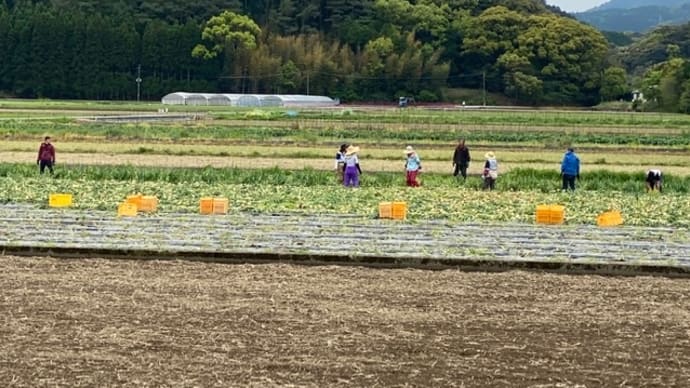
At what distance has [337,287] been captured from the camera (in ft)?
34.3

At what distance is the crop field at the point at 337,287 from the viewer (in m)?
7.37

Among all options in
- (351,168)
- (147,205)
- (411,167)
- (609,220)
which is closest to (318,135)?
(411,167)

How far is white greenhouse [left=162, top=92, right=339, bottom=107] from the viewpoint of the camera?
7975 cm

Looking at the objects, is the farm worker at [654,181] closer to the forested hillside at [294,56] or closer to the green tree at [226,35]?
the forested hillside at [294,56]

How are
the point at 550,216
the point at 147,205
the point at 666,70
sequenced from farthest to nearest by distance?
the point at 666,70 → the point at 147,205 → the point at 550,216

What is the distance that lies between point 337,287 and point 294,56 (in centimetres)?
8146

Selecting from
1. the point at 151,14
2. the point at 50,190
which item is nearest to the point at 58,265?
the point at 50,190

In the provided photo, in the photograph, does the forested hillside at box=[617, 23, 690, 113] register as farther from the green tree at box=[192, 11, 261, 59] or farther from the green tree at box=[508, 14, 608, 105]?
the green tree at box=[192, 11, 261, 59]

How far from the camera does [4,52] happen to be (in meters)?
86.6

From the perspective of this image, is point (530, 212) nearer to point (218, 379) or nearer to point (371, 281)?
point (371, 281)

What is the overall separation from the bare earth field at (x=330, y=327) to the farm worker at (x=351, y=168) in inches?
370

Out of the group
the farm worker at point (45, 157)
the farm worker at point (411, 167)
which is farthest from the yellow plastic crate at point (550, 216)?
the farm worker at point (45, 157)

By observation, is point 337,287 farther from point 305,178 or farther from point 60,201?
point 305,178

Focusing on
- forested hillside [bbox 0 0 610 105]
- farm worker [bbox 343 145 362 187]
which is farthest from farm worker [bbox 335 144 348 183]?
forested hillside [bbox 0 0 610 105]
